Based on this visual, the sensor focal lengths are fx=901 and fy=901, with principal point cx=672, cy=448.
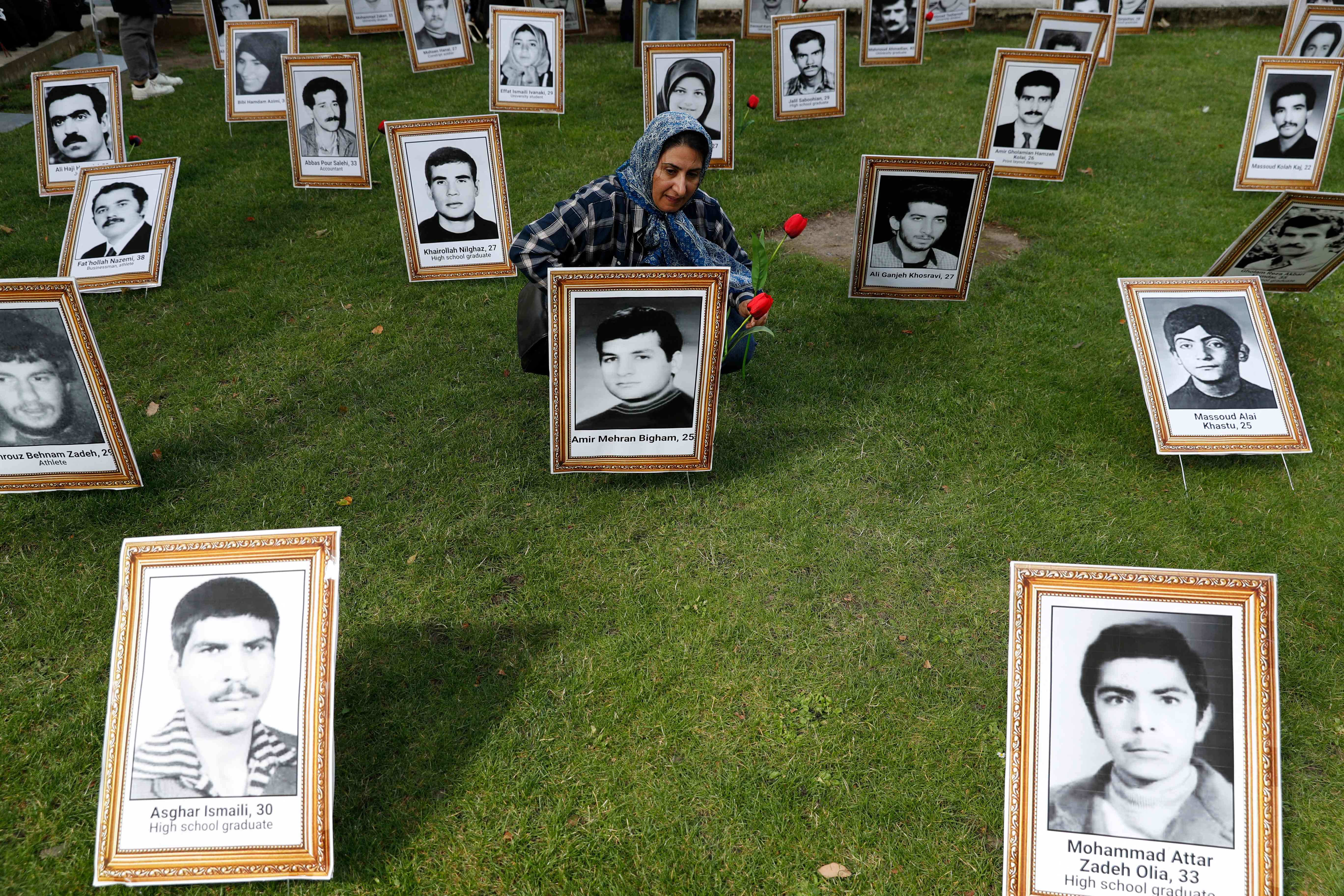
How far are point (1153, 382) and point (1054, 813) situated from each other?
8.21ft

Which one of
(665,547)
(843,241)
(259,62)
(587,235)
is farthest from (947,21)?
(665,547)

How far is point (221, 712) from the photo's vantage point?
2.55 metres

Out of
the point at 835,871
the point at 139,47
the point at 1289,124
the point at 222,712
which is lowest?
the point at 835,871

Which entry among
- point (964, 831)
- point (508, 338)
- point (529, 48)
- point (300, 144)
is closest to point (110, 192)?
point (300, 144)

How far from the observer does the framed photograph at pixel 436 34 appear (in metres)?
9.51

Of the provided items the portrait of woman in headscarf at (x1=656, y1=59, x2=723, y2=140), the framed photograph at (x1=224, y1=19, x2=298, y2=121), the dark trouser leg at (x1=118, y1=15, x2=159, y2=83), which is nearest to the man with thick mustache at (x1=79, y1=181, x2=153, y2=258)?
the framed photograph at (x1=224, y1=19, x2=298, y2=121)

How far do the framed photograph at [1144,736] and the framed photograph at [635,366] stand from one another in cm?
176

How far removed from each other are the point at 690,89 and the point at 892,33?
4.40m

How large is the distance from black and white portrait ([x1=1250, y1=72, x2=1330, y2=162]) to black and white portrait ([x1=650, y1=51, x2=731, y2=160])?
4.34 metres

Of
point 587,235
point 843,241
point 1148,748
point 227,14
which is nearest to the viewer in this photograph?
point 1148,748

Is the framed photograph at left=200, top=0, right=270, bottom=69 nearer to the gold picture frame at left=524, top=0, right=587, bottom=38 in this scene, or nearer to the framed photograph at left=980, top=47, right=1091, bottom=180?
the gold picture frame at left=524, top=0, right=587, bottom=38

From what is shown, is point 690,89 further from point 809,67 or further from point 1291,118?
point 1291,118

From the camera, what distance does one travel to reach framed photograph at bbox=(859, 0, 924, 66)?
33.9ft

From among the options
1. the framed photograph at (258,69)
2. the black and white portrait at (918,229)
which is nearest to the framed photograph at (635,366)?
the black and white portrait at (918,229)
